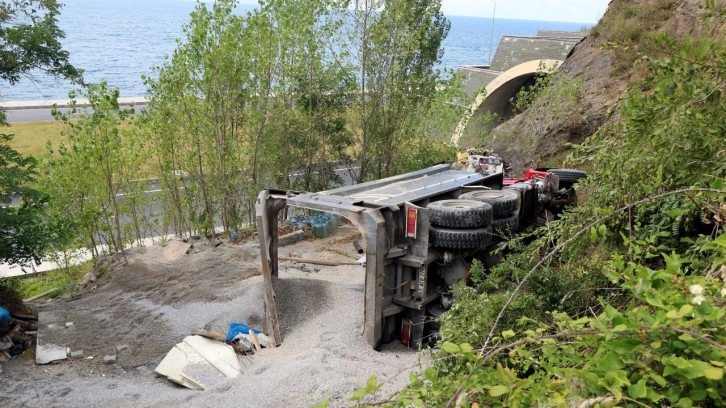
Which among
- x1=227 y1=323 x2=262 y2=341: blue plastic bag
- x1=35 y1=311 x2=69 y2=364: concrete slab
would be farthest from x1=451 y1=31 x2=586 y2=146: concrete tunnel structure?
x1=35 y1=311 x2=69 y2=364: concrete slab

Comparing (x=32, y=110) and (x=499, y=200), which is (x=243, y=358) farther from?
(x=32, y=110)

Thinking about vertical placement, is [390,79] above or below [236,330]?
above

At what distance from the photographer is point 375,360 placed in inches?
302

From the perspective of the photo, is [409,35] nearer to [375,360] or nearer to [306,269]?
[306,269]

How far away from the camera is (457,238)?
7.93m

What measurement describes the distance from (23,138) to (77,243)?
19.7 metres

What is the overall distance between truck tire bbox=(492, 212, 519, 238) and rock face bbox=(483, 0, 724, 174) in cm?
1004

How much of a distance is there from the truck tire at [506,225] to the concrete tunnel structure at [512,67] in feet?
59.0

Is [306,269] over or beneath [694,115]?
beneath

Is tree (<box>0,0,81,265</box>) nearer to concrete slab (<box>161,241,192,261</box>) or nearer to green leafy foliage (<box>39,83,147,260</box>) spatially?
green leafy foliage (<box>39,83,147,260</box>)

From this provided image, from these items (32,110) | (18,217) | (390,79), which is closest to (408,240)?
(18,217)

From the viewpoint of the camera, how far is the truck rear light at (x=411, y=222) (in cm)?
795

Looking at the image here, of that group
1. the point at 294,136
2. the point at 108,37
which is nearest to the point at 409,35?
the point at 294,136

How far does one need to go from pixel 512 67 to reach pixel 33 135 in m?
28.0
